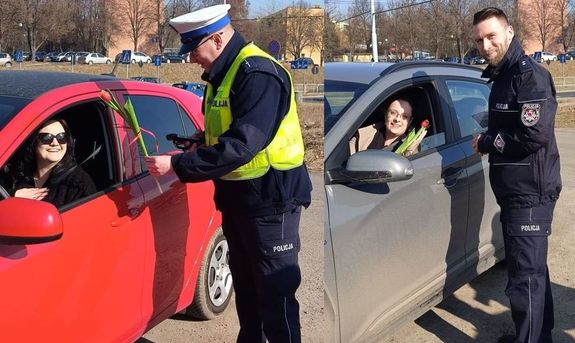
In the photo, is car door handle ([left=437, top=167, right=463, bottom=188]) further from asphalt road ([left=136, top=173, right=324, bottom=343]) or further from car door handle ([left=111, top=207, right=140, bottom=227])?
car door handle ([left=111, top=207, right=140, bottom=227])

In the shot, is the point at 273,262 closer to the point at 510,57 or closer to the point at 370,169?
the point at 370,169

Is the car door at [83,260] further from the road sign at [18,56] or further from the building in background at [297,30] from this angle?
the road sign at [18,56]

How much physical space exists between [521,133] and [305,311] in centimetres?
135

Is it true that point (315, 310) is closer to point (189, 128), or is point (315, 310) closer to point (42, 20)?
point (189, 128)

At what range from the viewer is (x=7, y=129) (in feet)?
7.75

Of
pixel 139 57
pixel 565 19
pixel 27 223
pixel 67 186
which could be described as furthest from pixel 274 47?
pixel 565 19

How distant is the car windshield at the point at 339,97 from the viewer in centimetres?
217

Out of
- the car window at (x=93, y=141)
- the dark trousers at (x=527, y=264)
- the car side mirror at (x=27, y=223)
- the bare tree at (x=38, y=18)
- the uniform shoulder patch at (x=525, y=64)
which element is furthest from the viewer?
the bare tree at (x=38, y=18)

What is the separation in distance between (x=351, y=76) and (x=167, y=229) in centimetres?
120

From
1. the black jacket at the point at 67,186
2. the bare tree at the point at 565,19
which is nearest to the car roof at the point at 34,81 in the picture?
the black jacket at the point at 67,186

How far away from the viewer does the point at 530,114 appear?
283 centimetres

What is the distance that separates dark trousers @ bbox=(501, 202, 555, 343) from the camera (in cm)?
305

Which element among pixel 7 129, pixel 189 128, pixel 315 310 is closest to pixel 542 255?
pixel 315 310

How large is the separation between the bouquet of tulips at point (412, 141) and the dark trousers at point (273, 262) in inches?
32.3
